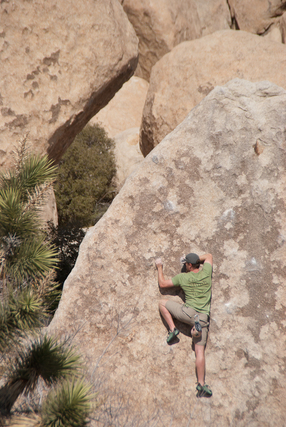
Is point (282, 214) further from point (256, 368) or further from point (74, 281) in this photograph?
point (74, 281)

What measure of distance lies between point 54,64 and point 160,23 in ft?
32.4

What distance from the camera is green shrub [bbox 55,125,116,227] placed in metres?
11.4

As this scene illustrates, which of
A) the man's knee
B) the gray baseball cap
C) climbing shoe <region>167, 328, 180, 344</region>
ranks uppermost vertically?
the gray baseball cap

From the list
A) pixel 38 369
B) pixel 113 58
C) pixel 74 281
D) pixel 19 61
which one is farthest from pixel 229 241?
pixel 19 61

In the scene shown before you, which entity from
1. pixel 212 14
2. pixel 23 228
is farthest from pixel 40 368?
pixel 212 14

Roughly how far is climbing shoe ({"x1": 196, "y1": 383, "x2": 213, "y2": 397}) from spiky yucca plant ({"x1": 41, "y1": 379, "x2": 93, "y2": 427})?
1.52m

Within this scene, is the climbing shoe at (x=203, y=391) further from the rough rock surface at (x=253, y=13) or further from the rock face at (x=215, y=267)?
the rough rock surface at (x=253, y=13)

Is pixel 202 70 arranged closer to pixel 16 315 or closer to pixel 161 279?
pixel 161 279

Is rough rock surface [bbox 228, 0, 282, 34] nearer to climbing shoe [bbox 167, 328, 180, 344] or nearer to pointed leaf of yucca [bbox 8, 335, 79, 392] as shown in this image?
climbing shoe [bbox 167, 328, 180, 344]

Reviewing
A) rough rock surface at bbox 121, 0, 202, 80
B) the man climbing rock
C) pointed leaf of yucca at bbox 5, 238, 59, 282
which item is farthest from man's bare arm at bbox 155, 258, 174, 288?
rough rock surface at bbox 121, 0, 202, 80

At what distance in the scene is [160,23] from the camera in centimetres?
1355

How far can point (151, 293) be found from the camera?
459 cm

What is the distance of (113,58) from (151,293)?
3.75 meters

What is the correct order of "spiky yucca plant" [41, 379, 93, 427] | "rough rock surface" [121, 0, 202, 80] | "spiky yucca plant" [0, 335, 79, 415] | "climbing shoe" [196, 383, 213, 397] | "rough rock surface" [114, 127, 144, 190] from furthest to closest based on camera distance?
"rough rock surface" [121, 0, 202, 80], "rough rock surface" [114, 127, 144, 190], "climbing shoe" [196, 383, 213, 397], "spiky yucca plant" [0, 335, 79, 415], "spiky yucca plant" [41, 379, 93, 427]
